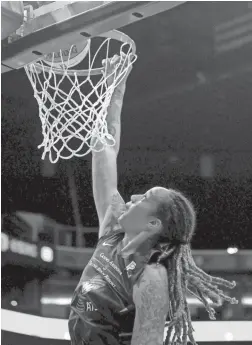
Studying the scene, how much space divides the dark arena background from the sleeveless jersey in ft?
10.0

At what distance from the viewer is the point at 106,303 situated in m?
1.84

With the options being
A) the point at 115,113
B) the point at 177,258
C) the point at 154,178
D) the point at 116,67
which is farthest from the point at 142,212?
the point at 154,178

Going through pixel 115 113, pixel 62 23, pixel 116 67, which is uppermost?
pixel 62 23

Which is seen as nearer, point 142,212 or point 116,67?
point 142,212

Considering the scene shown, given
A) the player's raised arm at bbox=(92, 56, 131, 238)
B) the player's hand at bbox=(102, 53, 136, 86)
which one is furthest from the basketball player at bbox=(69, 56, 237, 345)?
the player's hand at bbox=(102, 53, 136, 86)

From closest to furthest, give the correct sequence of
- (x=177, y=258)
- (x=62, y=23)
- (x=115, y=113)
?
(x=177, y=258), (x=62, y=23), (x=115, y=113)

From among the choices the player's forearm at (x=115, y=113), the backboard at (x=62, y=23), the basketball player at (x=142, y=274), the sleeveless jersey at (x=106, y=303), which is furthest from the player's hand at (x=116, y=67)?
the sleeveless jersey at (x=106, y=303)

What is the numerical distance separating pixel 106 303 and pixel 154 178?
Answer: 10.5 ft

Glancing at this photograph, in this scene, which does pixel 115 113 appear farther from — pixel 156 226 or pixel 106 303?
pixel 106 303

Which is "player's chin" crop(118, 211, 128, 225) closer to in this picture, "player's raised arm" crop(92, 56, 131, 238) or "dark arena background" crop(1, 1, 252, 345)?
"player's raised arm" crop(92, 56, 131, 238)

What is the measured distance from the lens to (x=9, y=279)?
516 cm

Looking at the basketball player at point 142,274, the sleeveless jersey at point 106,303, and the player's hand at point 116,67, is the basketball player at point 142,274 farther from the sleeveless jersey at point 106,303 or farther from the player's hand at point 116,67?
the player's hand at point 116,67

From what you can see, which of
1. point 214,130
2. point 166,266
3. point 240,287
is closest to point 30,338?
point 240,287

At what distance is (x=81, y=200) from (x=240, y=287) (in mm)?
1428
